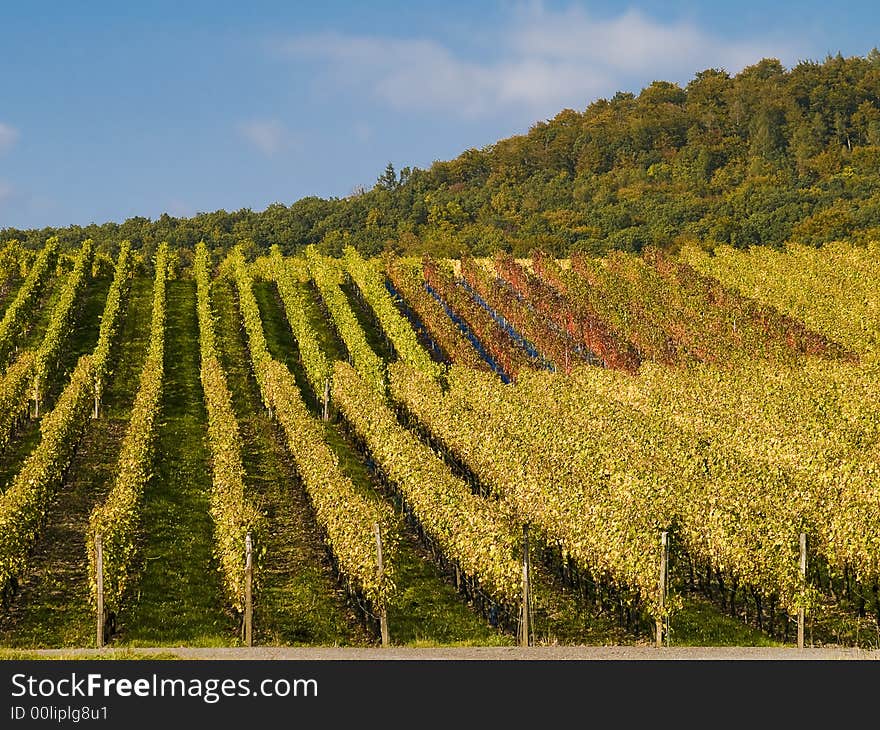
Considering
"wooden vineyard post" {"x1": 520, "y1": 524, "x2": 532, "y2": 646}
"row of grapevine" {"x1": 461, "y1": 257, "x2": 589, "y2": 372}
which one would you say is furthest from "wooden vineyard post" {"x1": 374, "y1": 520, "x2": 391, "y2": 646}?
"row of grapevine" {"x1": 461, "y1": 257, "x2": 589, "y2": 372}

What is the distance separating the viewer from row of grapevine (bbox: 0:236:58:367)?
53772 mm

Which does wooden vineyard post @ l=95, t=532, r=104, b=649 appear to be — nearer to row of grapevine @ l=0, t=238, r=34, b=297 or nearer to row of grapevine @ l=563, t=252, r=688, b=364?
row of grapevine @ l=563, t=252, r=688, b=364

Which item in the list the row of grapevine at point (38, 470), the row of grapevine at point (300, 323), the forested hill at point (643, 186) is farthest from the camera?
the forested hill at point (643, 186)

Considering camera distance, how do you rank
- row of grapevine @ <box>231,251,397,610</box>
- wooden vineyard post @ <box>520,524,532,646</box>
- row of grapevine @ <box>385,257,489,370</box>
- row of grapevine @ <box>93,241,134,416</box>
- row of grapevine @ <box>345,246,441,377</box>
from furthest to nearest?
1. row of grapevine @ <box>385,257,489,370</box>
2. row of grapevine @ <box>345,246,441,377</box>
3. row of grapevine @ <box>93,241,134,416</box>
4. row of grapevine @ <box>231,251,397,610</box>
5. wooden vineyard post @ <box>520,524,532,646</box>

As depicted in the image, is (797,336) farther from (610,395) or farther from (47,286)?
(47,286)

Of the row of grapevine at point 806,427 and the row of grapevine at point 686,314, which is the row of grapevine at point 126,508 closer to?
the row of grapevine at point 806,427

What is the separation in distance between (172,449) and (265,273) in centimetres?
3779

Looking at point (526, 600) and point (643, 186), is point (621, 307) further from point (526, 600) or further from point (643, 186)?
point (643, 186)

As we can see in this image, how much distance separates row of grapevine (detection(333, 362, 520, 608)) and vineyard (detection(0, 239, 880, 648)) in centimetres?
11

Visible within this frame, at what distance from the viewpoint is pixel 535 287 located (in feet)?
236

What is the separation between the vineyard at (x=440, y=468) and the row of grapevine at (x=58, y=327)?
278 mm

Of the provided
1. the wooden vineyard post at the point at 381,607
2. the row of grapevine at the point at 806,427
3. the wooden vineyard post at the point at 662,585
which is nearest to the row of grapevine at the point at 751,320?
the row of grapevine at the point at 806,427

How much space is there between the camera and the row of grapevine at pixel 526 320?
55.6 meters

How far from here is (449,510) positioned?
1043 inches
